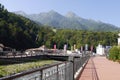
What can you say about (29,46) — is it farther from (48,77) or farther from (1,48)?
(48,77)

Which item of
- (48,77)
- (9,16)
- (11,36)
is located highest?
(9,16)

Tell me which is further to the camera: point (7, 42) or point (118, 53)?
point (7, 42)

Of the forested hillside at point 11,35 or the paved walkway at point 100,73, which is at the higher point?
the forested hillside at point 11,35

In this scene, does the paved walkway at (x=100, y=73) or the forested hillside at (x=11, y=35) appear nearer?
the paved walkway at (x=100, y=73)

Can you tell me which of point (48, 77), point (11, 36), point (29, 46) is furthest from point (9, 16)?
point (48, 77)

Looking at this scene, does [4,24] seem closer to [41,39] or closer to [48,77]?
[41,39]

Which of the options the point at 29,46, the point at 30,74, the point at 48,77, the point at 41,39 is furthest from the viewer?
the point at 41,39

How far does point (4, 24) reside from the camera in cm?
14100

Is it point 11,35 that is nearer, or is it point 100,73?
point 100,73

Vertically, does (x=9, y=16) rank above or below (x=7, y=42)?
above

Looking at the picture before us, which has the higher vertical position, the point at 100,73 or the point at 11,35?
the point at 11,35

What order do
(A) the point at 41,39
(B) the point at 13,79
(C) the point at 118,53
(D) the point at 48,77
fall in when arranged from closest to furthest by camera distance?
(B) the point at 13,79 → (D) the point at 48,77 → (C) the point at 118,53 → (A) the point at 41,39

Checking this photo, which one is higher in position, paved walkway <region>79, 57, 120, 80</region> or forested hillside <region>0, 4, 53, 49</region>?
forested hillside <region>0, 4, 53, 49</region>

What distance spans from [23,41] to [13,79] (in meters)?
145
